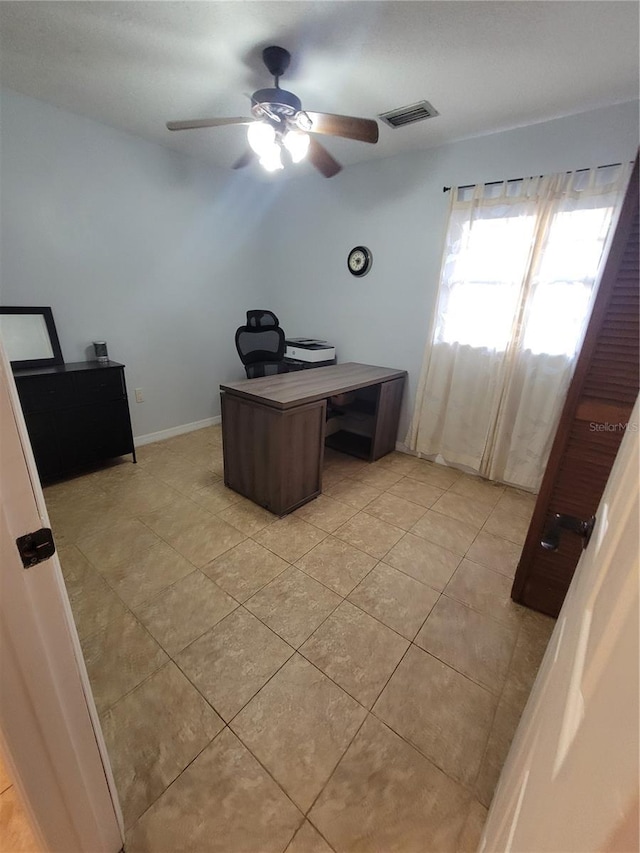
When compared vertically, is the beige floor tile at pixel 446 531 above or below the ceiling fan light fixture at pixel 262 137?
below

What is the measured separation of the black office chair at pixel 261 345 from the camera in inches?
111

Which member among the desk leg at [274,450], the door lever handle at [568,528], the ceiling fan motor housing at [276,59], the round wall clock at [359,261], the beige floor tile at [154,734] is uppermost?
the ceiling fan motor housing at [276,59]

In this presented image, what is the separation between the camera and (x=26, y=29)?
62.0 inches

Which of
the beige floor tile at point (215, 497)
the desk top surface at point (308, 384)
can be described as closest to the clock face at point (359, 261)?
the desk top surface at point (308, 384)

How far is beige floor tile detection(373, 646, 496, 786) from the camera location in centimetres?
108

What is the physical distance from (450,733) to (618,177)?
9.54ft

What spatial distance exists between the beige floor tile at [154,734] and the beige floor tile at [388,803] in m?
0.43

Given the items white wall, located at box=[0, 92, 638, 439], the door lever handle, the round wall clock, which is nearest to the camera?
the door lever handle

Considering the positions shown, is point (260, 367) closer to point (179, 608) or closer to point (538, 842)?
point (179, 608)

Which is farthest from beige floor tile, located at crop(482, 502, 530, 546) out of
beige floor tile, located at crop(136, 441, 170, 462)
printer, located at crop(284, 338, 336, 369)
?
beige floor tile, located at crop(136, 441, 170, 462)

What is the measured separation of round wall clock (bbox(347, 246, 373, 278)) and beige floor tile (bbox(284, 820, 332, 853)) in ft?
10.9

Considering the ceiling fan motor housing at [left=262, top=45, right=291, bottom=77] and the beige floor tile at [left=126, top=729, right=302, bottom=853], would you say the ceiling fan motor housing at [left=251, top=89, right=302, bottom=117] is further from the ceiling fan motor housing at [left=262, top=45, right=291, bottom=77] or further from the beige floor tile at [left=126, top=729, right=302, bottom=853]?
the beige floor tile at [left=126, top=729, right=302, bottom=853]

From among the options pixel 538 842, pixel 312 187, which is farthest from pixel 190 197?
pixel 538 842

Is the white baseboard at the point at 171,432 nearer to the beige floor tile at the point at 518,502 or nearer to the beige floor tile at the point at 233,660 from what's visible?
the beige floor tile at the point at 233,660
